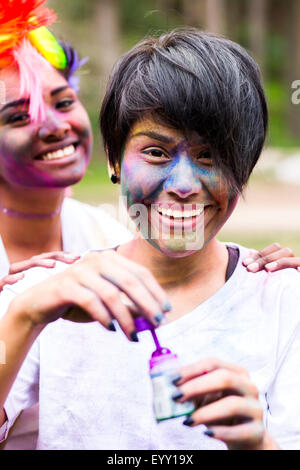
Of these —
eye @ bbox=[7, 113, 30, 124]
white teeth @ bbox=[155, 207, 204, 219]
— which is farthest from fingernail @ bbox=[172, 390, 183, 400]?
eye @ bbox=[7, 113, 30, 124]

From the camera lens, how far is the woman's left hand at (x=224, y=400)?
4.46 feet

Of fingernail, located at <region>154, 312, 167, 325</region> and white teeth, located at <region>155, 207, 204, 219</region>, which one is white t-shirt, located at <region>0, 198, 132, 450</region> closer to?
white teeth, located at <region>155, 207, 204, 219</region>

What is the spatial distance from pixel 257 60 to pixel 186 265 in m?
1.38

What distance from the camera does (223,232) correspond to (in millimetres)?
8258

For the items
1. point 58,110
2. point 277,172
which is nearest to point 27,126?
point 58,110

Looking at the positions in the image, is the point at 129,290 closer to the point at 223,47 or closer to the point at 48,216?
the point at 223,47

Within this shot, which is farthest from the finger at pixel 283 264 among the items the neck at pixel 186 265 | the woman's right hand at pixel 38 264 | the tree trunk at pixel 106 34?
the tree trunk at pixel 106 34

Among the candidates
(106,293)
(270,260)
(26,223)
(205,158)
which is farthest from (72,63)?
(106,293)

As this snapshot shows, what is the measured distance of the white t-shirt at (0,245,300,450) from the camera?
1.84m

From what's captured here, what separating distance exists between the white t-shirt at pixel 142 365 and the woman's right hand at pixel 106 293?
462 millimetres

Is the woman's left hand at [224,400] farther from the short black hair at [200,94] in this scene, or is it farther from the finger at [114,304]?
the short black hair at [200,94]

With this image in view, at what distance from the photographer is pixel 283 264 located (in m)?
1.96

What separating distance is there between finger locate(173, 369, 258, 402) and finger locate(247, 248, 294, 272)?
1.94ft

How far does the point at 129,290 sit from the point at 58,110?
1.70 meters
